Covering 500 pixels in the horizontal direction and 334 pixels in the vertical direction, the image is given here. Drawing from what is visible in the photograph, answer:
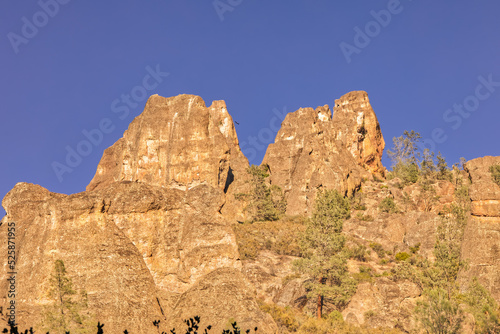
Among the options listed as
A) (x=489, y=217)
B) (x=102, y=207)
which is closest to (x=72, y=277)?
(x=102, y=207)

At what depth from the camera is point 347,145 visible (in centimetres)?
11194

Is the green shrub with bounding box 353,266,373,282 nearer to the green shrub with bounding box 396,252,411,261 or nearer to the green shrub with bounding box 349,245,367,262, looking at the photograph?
the green shrub with bounding box 349,245,367,262

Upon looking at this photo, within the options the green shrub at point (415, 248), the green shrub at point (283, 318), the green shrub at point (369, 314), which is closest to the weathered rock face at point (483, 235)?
the green shrub at point (369, 314)

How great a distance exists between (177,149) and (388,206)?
111 feet

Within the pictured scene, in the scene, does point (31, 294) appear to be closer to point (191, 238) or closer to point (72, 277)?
point (72, 277)

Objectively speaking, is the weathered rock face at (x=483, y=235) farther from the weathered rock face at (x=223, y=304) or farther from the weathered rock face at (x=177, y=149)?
the weathered rock face at (x=177, y=149)

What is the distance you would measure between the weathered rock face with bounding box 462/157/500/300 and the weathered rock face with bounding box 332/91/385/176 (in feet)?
193

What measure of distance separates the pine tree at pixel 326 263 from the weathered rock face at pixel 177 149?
36.4m

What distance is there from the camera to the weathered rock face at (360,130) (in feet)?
370

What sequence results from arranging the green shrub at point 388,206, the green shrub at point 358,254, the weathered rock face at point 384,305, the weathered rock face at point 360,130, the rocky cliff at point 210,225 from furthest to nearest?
1. the weathered rock face at point 360,130
2. the green shrub at point 388,206
3. the green shrub at point 358,254
4. the weathered rock face at point 384,305
5. the rocky cliff at point 210,225

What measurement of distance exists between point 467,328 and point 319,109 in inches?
3223

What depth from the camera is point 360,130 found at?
382ft

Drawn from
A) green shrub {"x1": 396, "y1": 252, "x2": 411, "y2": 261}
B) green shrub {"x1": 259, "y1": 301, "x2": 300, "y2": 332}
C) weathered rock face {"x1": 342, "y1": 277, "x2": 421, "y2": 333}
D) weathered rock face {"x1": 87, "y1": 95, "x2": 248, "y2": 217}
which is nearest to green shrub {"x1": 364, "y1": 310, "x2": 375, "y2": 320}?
weathered rock face {"x1": 342, "y1": 277, "x2": 421, "y2": 333}

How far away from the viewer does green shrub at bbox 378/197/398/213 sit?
86081 millimetres
